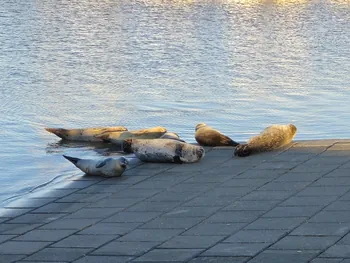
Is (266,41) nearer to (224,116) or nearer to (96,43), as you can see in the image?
(96,43)

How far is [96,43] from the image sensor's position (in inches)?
960

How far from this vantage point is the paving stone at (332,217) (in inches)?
294

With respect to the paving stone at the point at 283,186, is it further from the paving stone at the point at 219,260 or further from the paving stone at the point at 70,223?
the paving stone at the point at 219,260

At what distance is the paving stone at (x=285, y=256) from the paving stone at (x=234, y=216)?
967 mm

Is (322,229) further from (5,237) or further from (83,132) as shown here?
(83,132)

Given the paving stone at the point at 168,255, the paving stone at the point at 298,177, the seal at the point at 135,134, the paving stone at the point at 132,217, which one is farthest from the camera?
the seal at the point at 135,134

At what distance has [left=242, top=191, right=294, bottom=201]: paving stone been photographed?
8.42 metres

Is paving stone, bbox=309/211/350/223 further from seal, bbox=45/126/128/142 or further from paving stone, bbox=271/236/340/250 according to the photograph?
seal, bbox=45/126/128/142

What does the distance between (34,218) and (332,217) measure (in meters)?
2.36

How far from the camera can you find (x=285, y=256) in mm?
6594

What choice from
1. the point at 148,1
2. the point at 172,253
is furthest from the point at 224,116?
the point at 148,1

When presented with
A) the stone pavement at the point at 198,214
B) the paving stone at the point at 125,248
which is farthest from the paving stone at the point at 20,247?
the paving stone at the point at 125,248

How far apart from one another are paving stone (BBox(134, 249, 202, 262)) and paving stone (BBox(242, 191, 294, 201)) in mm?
1662

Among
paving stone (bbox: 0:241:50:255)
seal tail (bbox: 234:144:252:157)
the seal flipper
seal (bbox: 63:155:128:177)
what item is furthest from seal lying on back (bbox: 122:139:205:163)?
paving stone (bbox: 0:241:50:255)
